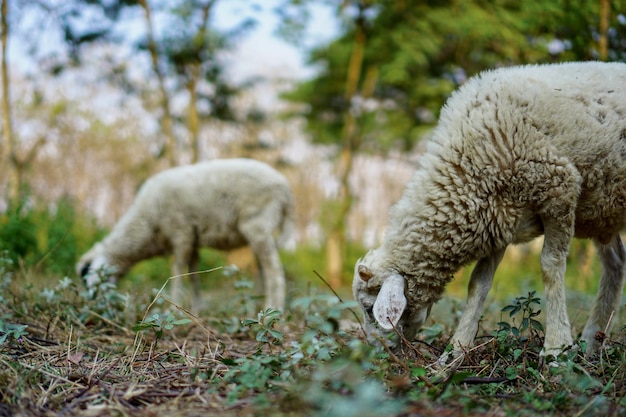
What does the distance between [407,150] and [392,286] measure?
12.5 meters

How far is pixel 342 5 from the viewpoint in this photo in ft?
40.4

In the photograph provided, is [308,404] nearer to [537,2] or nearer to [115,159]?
[537,2]

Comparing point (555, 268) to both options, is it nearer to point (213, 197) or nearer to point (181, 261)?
point (213, 197)

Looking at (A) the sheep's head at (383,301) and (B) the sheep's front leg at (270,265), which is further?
(B) the sheep's front leg at (270,265)

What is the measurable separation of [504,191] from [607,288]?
1198 millimetres

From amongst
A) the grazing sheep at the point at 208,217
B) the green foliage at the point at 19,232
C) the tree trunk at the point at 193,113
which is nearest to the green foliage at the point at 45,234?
the green foliage at the point at 19,232

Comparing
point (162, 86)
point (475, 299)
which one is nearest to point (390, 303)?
point (475, 299)

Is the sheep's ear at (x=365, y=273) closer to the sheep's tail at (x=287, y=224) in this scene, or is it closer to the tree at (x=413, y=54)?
the sheep's tail at (x=287, y=224)

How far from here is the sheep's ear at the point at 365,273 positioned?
3414 mm

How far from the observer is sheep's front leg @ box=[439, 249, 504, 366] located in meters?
3.34

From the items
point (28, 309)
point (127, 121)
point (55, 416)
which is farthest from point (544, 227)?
point (127, 121)

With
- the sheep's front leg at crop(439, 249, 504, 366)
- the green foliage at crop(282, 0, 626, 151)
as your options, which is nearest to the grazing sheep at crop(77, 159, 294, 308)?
the green foliage at crop(282, 0, 626, 151)

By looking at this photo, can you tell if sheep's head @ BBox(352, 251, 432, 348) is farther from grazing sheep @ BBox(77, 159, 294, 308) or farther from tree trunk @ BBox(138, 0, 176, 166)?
tree trunk @ BBox(138, 0, 176, 166)

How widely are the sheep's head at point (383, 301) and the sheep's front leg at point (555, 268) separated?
75cm
